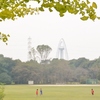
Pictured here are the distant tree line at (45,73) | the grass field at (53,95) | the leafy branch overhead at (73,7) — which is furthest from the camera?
the distant tree line at (45,73)

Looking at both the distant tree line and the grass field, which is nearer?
the grass field

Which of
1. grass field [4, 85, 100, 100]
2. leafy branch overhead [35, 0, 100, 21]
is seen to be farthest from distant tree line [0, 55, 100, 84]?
leafy branch overhead [35, 0, 100, 21]

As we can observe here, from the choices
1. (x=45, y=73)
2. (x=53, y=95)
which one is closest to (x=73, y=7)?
(x=53, y=95)

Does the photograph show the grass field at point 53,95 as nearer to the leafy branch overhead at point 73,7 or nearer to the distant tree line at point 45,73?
the leafy branch overhead at point 73,7

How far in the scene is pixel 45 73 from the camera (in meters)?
103

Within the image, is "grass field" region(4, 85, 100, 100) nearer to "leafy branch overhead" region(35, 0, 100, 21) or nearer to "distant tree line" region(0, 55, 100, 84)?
"leafy branch overhead" region(35, 0, 100, 21)

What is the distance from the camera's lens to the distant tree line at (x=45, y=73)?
98125mm

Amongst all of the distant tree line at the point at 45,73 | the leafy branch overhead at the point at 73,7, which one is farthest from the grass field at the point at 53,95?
the distant tree line at the point at 45,73

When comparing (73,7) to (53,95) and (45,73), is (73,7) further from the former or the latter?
(45,73)

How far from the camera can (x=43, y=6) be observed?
4.75 meters

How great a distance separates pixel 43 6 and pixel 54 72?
101207 millimetres

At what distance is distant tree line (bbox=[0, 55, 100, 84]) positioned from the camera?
3863 inches

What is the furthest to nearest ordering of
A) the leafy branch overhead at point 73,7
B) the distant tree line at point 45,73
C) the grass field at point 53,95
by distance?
the distant tree line at point 45,73, the grass field at point 53,95, the leafy branch overhead at point 73,7

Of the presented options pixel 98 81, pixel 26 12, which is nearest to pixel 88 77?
pixel 98 81
